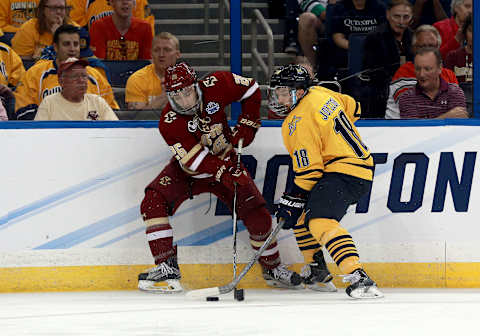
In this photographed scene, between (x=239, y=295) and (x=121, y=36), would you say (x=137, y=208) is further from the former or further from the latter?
(x=121, y=36)

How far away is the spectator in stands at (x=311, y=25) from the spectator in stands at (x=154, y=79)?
747 mm

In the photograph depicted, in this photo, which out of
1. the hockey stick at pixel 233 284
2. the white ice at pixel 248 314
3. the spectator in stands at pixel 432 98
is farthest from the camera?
the spectator in stands at pixel 432 98

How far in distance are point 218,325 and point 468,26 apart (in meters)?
2.31

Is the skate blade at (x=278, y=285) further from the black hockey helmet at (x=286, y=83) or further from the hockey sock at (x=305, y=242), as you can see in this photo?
the black hockey helmet at (x=286, y=83)

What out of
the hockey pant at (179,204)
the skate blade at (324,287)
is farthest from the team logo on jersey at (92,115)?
the skate blade at (324,287)

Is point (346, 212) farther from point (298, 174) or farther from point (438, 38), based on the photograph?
point (438, 38)

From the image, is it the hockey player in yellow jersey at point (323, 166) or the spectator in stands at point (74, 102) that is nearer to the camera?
the hockey player in yellow jersey at point (323, 166)

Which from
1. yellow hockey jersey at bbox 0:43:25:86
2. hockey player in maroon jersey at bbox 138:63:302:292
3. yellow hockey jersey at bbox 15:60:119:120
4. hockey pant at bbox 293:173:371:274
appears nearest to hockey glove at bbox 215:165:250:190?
hockey player in maroon jersey at bbox 138:63:302:292

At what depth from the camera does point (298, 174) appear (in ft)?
14.0

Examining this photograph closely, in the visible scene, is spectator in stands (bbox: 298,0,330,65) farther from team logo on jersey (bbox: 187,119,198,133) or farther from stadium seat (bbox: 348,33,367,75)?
team logo on jersey (bbox: 187,119,198,133)

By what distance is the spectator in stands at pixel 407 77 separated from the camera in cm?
478

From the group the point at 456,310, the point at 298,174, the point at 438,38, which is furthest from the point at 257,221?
the point at 438,38

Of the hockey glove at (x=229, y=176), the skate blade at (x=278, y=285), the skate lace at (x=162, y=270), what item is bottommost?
the skate blade at (x=278, y=285)

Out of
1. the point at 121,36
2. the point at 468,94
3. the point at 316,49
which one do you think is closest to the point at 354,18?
the point at 316,49
